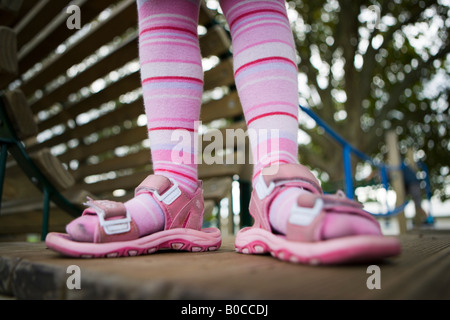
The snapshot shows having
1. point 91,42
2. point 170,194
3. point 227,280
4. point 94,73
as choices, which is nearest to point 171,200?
point 170,194

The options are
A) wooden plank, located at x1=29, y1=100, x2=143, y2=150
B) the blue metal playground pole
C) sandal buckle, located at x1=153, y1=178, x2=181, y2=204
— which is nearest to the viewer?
sandal buckle, located at x1=153, y1=178, x2=181, y2=204

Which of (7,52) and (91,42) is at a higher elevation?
(91,42)

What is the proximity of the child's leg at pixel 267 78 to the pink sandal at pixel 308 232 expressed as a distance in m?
0.06

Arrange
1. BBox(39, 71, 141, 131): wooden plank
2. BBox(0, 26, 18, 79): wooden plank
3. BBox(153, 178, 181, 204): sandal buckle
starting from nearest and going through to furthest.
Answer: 1. BBox(153, 178, 181, 204): sandal buckle
2. BBox(0, 26, 18, 79): wooden plank
3. BBox(39, 71, 141, 131): wooden plank

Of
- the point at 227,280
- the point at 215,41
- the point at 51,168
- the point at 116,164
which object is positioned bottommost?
the point at 227,280

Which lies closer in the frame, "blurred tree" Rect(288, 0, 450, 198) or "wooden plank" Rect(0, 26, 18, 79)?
"wooden plank" Rect(0, 26, 18, 79)

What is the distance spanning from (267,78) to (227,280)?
0.44 meters

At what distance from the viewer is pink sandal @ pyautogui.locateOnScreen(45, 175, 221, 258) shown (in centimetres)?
62

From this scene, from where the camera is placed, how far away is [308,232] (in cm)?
50

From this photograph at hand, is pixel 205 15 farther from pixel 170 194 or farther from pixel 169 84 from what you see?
pixel 170 194
